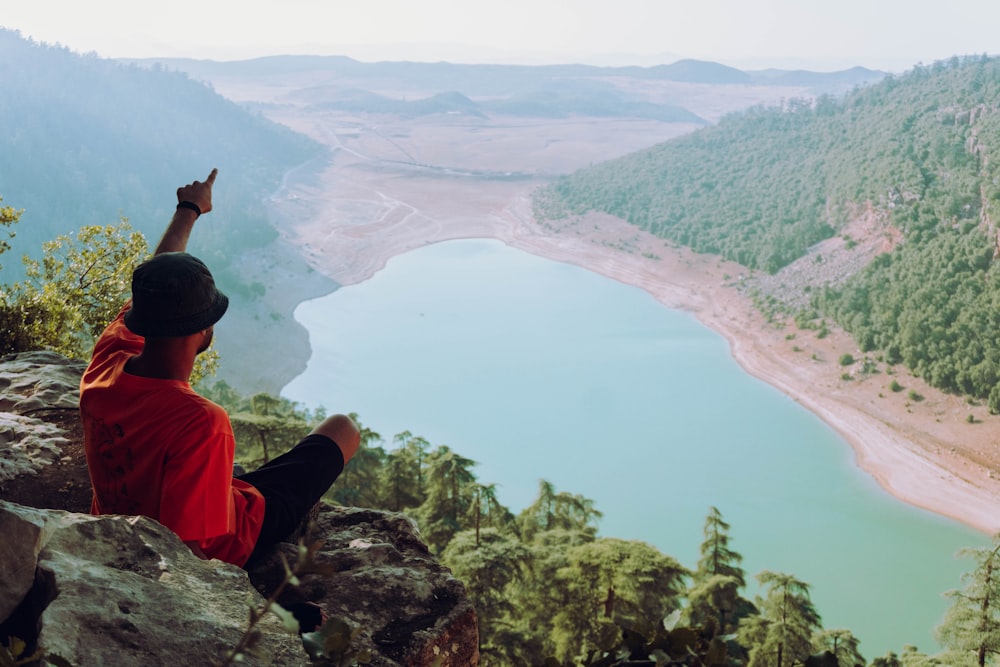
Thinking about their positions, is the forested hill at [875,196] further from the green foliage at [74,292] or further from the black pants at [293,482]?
the black pants at [293,482]

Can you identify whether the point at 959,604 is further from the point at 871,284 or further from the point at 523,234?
the point at 523,234

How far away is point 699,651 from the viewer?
3.31 ft

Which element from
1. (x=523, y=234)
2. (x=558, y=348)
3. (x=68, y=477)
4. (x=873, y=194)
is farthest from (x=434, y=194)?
(x=68, y=477)

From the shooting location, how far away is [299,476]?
1.86m

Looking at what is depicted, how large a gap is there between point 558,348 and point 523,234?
1066 centimetres

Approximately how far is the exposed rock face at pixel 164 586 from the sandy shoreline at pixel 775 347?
15.2 meters

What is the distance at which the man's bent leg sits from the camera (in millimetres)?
1778

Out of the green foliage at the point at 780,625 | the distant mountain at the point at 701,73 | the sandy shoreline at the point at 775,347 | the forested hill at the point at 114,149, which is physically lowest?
the sandy shoreline at the point at 775,347

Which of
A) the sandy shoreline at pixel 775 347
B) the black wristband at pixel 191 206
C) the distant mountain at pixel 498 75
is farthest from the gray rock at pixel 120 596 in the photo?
the distant mountain at pixel 498 75

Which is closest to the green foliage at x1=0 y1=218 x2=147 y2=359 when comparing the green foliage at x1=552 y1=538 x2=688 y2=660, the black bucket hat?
the black bucket hat

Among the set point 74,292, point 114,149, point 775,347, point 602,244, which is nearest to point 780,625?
point 74,292

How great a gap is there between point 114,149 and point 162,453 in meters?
32.9

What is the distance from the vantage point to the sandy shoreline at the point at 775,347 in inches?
638

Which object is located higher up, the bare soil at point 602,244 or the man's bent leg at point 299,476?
the man's bent leg at point 299,476
